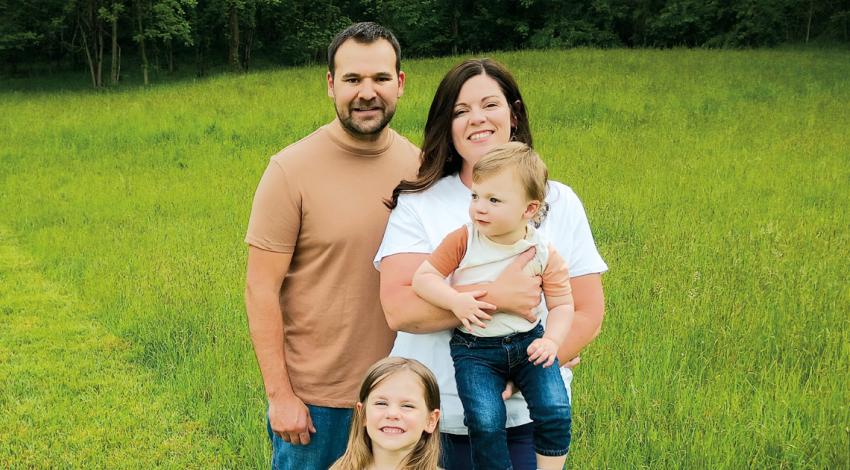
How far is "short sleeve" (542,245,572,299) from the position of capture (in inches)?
95.8

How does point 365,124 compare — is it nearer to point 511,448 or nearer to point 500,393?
point 500,393

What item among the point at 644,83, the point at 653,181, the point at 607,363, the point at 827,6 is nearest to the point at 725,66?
the point at 644,83

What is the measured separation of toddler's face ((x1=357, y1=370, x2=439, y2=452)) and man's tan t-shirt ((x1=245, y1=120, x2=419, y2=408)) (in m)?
0.48

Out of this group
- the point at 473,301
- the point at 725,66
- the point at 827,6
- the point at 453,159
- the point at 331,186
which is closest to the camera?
the point at 473,301

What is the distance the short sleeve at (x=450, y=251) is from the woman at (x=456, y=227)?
102 millimetres

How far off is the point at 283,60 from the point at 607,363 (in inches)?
1725

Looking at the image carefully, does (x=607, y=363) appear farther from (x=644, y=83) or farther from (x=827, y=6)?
(x=827, y=6)

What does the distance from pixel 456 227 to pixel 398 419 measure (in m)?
0.63

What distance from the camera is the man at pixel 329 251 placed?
2.87 m

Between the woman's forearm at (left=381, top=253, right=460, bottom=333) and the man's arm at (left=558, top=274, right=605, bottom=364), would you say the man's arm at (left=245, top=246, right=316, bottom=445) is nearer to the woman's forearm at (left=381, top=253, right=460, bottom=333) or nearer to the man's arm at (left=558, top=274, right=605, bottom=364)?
the woman's forearm at (left=381, top=253, right=460, bottom=333)

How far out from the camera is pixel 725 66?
2070 centimetres

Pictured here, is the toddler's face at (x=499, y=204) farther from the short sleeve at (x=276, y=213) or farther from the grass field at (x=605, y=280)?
the grass field at (x=605, y=280)

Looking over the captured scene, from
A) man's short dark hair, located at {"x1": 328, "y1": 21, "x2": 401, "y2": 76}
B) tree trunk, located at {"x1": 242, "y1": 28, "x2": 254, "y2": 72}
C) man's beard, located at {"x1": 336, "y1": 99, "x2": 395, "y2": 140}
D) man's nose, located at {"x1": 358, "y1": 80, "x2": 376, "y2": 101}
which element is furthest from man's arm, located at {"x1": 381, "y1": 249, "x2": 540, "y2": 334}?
tree trunk, located at {"x1": 242, "y1": 28, "x2": 254, "y2": 72}

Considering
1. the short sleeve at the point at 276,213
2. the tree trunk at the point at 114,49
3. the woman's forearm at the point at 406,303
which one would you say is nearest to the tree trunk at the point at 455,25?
the tree trunk at the point at 114,49
